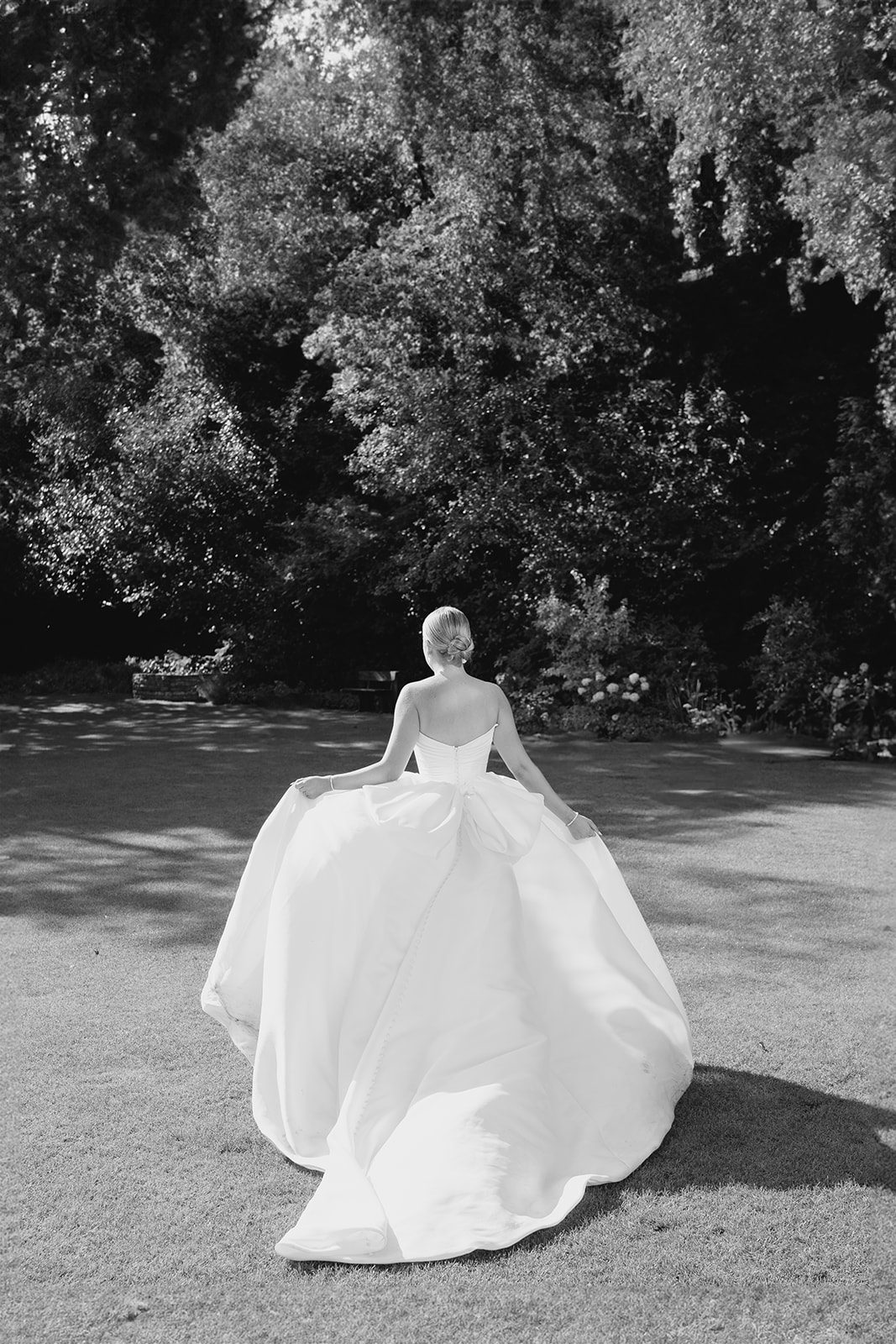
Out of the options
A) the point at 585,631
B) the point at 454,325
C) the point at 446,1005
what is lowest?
the point at 446,1005

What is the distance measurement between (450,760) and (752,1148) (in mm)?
1731

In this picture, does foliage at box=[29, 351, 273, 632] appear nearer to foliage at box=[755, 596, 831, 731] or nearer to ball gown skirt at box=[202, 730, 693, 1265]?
foliage at box=[755, 596, 831, 731]

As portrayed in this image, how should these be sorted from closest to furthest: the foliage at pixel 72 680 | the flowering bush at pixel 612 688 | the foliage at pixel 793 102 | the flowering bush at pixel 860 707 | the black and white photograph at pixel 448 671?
the black and white photograph at pixel 448 671, the foliage at pixel 793 102, the flowering bush at pixel 860 707, the flowering bush at pixel 612 688, the foliage at pixel 72 680

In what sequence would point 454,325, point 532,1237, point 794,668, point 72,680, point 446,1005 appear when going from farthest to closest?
point 72,680 < point 454,325 < point 794,668 < point 446,1005 < point 532,1237

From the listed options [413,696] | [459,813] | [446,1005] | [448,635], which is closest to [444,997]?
[446,1005]

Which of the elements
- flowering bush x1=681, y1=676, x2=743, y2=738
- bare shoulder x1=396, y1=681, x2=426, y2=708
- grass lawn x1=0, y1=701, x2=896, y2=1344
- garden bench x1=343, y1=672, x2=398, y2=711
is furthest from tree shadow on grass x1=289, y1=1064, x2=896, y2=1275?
garden bench x1=343, y1=672, x2=398, y2=711

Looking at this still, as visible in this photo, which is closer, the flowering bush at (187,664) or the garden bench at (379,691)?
the garden bench at (379,691)

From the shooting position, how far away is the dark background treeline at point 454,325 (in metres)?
14.7

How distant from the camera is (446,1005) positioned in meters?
4.23

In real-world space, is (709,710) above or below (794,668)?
below

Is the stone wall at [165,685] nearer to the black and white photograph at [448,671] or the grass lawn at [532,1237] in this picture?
the black and white photograph at [448,671]

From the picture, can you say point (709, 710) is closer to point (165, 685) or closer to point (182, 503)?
point (182, 503)

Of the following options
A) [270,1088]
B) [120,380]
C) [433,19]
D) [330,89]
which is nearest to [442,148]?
[433,19]

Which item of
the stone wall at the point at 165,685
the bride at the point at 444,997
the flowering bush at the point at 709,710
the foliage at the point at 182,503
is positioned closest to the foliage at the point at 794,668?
the flowering bush at the point at 709,710
